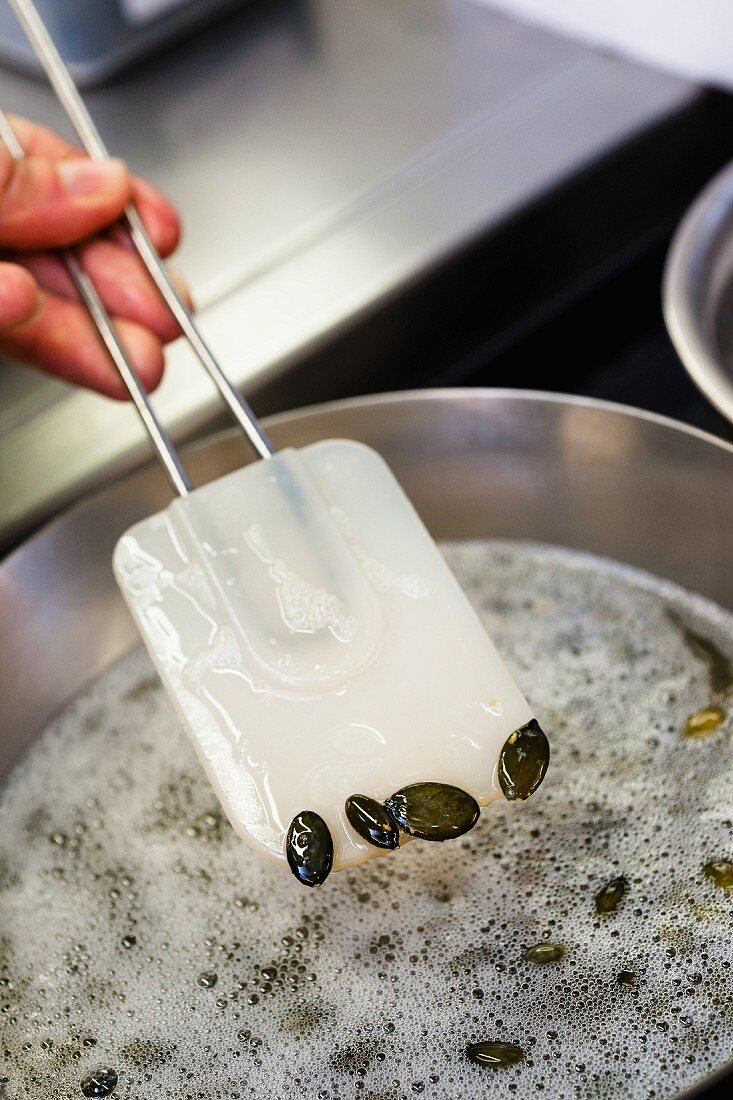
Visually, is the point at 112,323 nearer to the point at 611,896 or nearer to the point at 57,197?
the point at 57,197

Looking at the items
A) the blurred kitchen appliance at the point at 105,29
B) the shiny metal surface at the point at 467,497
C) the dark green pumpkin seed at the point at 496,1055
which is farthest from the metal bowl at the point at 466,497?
the blurred kitchen appliance at the point at 105,29

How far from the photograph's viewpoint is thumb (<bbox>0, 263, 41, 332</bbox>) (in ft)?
1.71

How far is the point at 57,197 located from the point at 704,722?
15.7 inches

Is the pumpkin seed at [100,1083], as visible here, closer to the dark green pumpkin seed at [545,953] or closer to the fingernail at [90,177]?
the dark green pumpkin seed at [545,953]

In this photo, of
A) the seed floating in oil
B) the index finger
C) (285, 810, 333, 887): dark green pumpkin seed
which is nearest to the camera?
(285, 810, 333, 887): dark green pumpkin seed

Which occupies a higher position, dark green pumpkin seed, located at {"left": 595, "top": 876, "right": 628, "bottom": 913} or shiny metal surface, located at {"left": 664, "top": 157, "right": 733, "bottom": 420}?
shiny metal surface, located at {"left": 664, "top": 157, "right": 733, "bottom": 420}

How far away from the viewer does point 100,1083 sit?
1.40ft

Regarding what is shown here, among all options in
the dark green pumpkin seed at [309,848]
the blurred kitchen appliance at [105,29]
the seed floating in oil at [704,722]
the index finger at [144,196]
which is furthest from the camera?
the blurred kitchen appliance at [105,29]

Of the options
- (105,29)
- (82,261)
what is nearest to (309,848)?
(82,261)

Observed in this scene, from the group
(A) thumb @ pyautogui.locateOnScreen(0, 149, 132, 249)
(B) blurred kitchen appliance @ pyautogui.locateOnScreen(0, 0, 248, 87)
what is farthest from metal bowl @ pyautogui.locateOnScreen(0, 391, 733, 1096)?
(B) blurred kitchen appliance @ pyautogui.locateOnScreen(0, 0, 248, 87)

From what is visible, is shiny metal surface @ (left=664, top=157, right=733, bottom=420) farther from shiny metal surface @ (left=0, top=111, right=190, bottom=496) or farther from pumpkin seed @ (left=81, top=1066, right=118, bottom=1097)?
pumpkin seed @ (left=81, top=1066, right=118, bottom=1097)

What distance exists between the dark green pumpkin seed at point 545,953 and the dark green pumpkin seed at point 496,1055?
0.03 meters

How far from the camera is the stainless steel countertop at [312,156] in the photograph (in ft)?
2.16

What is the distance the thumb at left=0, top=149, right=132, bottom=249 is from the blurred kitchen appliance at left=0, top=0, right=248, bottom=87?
32cm
